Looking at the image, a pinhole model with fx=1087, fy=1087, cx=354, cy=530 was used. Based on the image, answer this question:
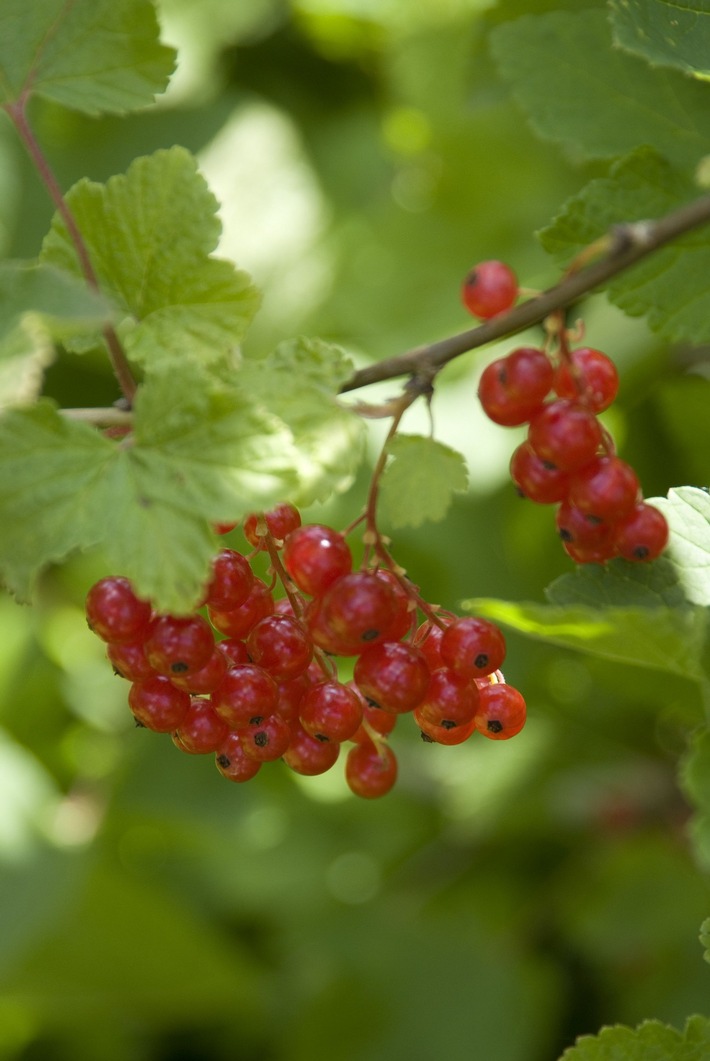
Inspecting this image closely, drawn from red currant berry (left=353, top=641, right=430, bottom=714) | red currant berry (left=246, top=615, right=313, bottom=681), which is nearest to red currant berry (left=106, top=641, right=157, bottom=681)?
red currant berry (left=246, top=615, right=313, bottom=681)

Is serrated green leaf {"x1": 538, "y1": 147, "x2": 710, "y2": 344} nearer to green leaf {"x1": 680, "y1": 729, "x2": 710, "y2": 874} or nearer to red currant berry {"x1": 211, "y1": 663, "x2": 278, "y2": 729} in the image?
green leaf {"x1": 680, "y1": 729, "x2": 710, "y2": 874}

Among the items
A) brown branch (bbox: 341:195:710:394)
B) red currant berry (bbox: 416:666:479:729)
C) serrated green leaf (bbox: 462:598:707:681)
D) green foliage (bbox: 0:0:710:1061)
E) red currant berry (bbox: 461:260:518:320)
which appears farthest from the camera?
green foliage (bbox: 0:0:710:1061)

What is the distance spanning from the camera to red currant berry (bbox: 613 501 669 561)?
1119mm

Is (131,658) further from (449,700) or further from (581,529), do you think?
(581,529)

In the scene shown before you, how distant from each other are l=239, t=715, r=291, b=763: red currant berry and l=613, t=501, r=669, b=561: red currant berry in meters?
0.42

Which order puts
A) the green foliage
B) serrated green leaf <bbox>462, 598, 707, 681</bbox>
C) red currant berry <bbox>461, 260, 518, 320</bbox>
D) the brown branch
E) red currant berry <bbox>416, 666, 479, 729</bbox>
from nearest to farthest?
serrated green leaf <bbox>462, 598, 707, 681</bbox>, the brown branch, red currant berry <bbox>416, 666, 479, 729</bbox>, red currant berry <bbox>461, 260, 518, 320</bbox>, the green foliage

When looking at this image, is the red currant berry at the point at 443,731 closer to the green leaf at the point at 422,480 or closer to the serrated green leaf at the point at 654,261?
the green leaf at the point at 422,480

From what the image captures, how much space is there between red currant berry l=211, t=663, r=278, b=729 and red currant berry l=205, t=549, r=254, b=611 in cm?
7

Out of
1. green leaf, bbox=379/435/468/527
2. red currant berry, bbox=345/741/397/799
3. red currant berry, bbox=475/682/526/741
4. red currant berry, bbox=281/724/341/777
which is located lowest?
red currant berry, bbox=345/741/397/799

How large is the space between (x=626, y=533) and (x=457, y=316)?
157 centimetres

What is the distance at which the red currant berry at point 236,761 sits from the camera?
1.19 metres

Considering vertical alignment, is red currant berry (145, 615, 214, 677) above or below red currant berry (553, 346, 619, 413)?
below

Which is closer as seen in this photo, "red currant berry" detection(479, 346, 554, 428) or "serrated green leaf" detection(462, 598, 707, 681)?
"serrated green leaf" detection(462, 598, 707, 681)

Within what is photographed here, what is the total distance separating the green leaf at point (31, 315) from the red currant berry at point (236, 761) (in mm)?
430
